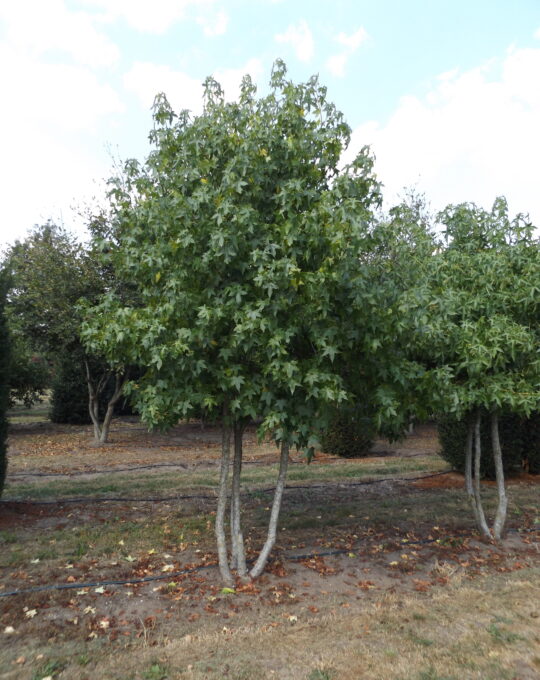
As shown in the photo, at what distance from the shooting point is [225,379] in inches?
173

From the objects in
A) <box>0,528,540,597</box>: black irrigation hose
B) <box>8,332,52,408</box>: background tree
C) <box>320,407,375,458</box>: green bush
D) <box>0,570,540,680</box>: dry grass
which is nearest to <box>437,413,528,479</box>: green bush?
<box>320,407,375,458</box>: green bush

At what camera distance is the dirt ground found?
3.53 metres

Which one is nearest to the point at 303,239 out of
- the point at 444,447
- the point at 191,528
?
the point at 191,528

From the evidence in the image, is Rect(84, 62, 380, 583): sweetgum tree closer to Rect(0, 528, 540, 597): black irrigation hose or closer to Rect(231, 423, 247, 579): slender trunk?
Rect(231, 423, 247, 579): slender trunk

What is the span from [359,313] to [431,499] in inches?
210

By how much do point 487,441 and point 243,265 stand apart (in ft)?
24.0

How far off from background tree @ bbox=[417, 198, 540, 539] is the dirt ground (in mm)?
1527

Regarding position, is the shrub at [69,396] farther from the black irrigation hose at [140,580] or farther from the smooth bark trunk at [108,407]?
the black irrigation hose at [140,580]

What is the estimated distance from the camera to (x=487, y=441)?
962cm

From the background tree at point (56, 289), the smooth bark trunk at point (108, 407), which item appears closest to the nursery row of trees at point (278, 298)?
the background tree at point (56, 289)

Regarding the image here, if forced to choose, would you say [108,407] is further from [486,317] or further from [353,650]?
[353,650]

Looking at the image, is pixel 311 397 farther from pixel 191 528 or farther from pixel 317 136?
pixel 191 528

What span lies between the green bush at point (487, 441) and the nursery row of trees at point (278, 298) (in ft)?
14.6

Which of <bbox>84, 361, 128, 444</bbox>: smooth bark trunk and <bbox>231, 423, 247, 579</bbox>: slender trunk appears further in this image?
<bbox>84, 361, 128, 444</bbox>: smooth bark trunk
